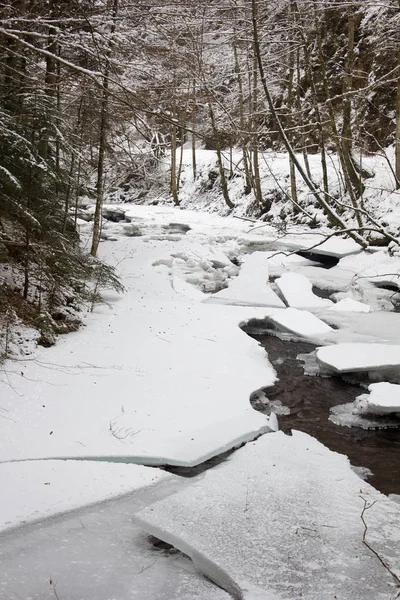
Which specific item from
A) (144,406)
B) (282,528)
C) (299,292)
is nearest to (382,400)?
(144,406)

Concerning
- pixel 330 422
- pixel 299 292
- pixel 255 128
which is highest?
pixel 255 128

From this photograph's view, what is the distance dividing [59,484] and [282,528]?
5.24 ft

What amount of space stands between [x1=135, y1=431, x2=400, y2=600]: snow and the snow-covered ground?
0.09 ft

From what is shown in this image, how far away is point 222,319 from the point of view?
28.5ft

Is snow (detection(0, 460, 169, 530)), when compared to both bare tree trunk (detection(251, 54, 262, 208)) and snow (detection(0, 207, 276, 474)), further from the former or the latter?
bare tree trunk (detection(251, 54, 262, 208))

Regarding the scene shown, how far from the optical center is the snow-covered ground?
303 cm

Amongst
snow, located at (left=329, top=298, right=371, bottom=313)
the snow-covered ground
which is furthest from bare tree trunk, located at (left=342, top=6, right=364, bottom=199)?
snow, located at (left=329, top=298, right=371, bottom=313)

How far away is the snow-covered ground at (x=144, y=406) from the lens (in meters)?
3.03

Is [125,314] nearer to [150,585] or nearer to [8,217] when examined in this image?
[8,217]

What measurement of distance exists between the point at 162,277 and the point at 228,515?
836 centimetres

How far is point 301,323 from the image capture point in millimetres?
8594

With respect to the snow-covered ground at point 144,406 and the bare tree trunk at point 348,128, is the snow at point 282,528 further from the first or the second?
the bare tree trunk at point 348,128

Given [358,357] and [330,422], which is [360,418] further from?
[358,357]

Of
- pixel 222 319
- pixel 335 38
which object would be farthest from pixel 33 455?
pixel 335 38
